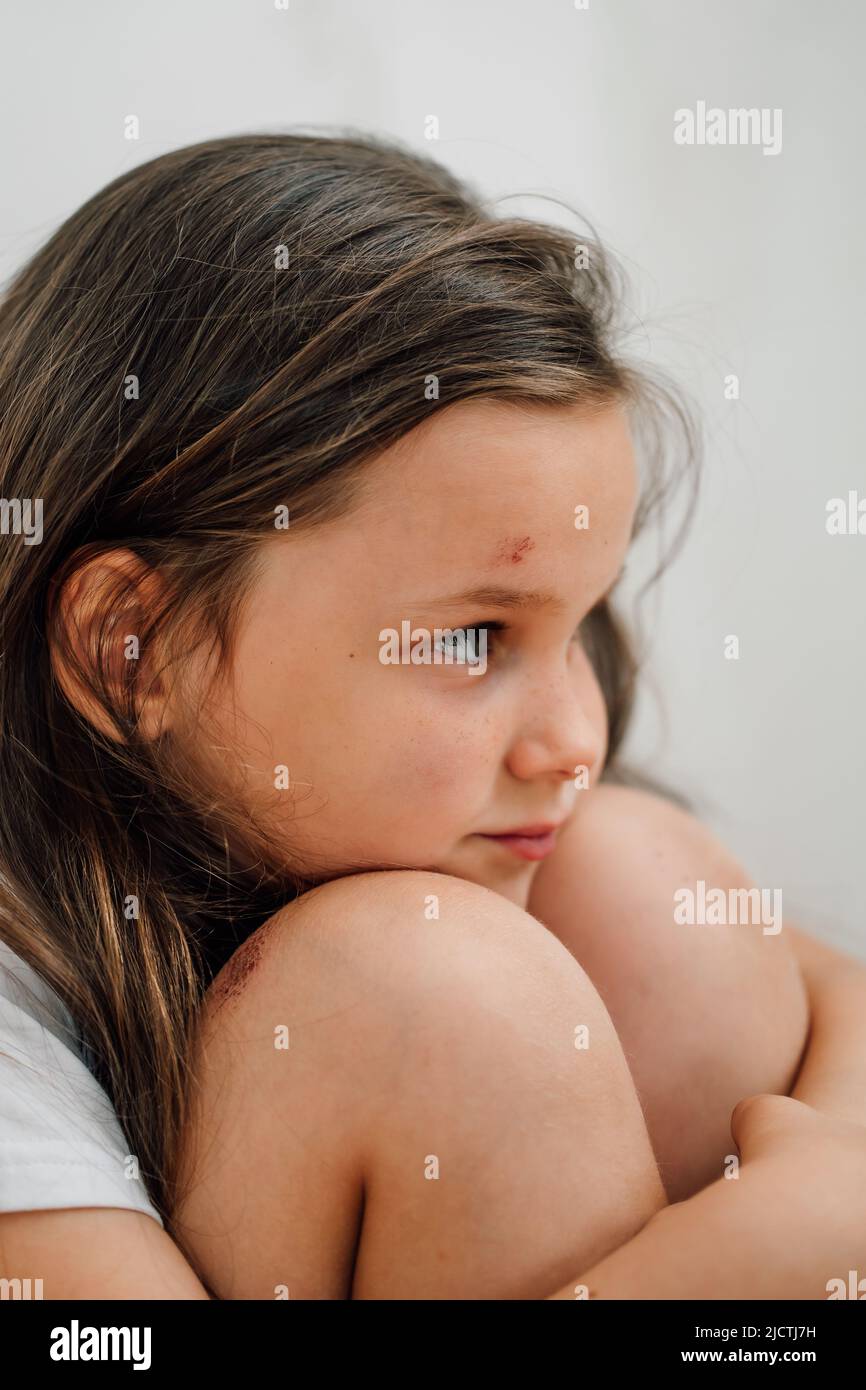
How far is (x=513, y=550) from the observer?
2.51 feet

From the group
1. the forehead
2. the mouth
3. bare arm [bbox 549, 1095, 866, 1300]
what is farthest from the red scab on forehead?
bare arm [bbox 549, 1095, 866, 1300]

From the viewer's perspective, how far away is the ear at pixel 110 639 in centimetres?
80

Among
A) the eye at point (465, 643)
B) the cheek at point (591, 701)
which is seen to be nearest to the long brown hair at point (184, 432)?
the eye at point (465, 643)

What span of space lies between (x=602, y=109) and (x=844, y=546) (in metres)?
0.53

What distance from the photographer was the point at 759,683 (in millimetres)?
1362

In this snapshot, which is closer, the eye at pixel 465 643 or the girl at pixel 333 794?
the girl at pixel 333 794

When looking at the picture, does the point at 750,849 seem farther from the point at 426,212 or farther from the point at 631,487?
the point at 426,212

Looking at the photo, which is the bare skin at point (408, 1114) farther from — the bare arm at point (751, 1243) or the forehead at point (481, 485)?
the forehead at point (481, 485)

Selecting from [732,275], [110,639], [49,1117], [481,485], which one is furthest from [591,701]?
[732,275]

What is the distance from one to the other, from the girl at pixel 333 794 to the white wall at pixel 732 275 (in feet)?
1.38

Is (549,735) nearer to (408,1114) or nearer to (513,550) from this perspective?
(513,550)

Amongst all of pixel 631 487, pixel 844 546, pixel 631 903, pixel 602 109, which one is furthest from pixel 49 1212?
pixel 602 109

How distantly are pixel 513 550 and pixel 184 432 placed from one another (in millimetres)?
217

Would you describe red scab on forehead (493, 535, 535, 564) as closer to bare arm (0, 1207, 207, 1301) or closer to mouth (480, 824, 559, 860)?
mouth (480, 824, 559, 860)
